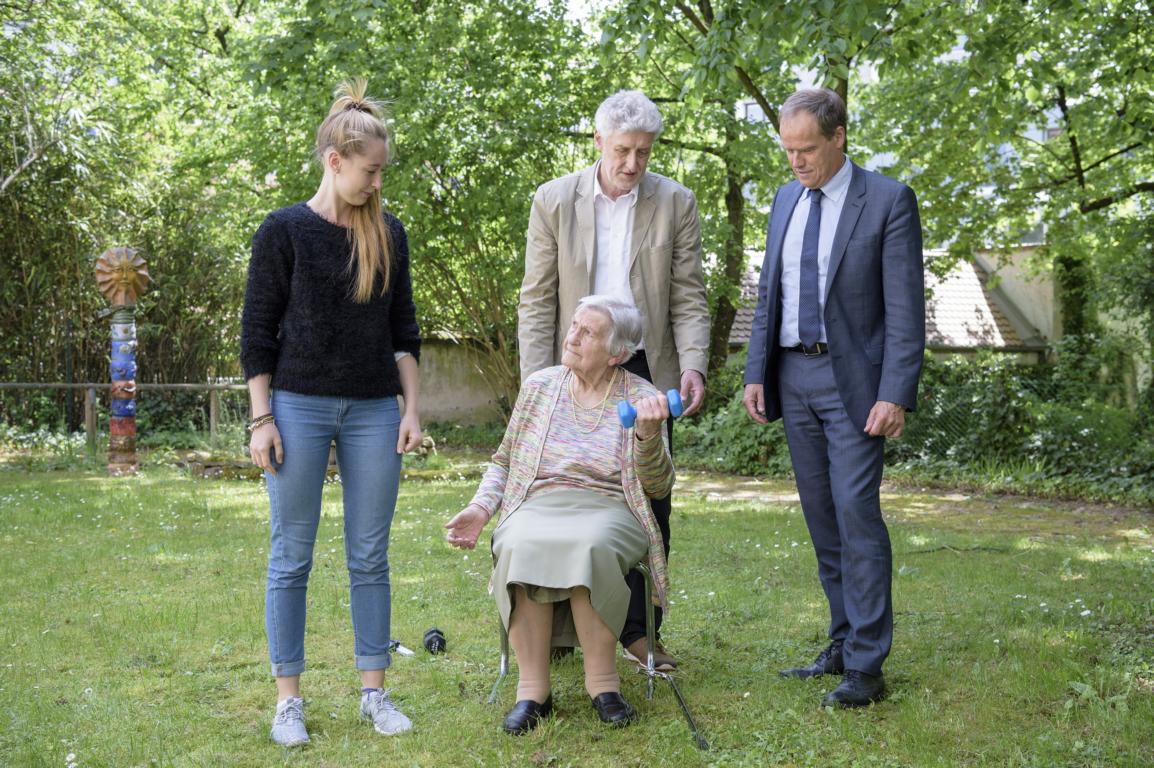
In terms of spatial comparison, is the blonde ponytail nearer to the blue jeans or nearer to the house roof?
the blue jeans

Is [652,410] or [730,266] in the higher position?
[730,266]

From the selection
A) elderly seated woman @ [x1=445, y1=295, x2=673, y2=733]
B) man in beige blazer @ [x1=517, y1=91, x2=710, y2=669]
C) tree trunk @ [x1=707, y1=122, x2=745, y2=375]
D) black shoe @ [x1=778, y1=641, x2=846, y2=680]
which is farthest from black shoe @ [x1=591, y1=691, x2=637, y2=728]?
tree trunk @ [x1=707, y1=122, x2=745, y2=375]

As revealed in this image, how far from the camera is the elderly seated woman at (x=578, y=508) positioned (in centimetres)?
350

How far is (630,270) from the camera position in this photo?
162 inches

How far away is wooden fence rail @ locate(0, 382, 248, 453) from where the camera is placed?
12391 millimetres

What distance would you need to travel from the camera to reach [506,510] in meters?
3.80

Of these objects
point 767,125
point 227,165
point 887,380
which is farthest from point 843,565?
point 227,165

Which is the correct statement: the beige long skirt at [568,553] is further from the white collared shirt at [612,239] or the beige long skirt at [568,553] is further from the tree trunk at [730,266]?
the tree trunk at [730,266]

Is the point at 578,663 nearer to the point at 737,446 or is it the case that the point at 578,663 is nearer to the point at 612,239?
the point at 612,239

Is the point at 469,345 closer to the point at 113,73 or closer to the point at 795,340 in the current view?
the point at 113,73

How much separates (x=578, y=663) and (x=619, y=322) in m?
1.40

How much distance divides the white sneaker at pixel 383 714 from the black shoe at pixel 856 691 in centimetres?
139

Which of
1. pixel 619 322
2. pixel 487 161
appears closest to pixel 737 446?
pixel 487 161

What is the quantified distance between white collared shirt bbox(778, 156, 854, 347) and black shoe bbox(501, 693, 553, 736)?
155 centimetres
